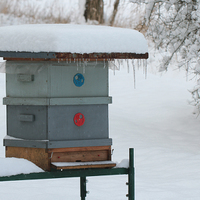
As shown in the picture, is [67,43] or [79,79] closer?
[67,43]

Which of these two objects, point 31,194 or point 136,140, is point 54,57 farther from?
point 136,140

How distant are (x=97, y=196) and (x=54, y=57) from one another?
2602 mm

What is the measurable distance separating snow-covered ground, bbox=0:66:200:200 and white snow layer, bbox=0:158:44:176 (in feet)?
5.70

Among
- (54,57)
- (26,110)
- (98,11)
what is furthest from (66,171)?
(98,11)

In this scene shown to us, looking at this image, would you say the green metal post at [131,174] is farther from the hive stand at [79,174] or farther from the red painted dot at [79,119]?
the red painted dot at [79,119]

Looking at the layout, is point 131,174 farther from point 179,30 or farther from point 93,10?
point 93,10

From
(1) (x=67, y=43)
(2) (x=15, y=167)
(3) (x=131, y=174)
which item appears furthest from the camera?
(3) (x=131, y=174)

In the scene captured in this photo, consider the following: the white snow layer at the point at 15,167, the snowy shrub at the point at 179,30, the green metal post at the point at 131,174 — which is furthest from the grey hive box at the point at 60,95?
the snowy shrub at the point at 179,30

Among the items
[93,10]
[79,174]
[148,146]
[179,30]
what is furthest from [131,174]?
[93,10]

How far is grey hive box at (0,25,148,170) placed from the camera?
12.3ft

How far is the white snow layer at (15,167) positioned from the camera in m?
3.80

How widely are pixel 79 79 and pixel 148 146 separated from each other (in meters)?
4.71

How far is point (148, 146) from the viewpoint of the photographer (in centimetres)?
842

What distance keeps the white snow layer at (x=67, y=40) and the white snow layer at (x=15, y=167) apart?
104 centimetres
